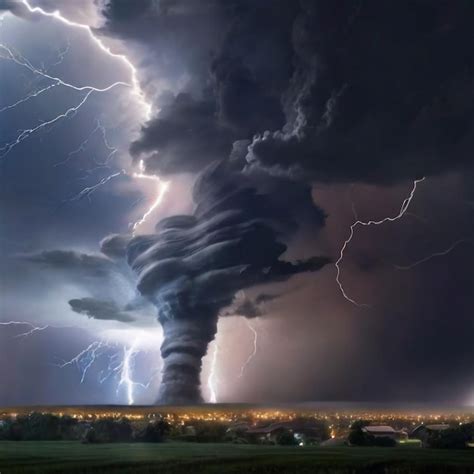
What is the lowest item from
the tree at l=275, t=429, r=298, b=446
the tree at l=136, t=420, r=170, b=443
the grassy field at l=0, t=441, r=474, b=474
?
the grassy field at l=0, t=441, r=474, b=474

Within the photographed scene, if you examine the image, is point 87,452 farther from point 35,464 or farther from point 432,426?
point 432,426

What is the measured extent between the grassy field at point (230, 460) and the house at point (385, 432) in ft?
2.55

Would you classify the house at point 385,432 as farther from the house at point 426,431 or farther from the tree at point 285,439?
the tree at point 285,439

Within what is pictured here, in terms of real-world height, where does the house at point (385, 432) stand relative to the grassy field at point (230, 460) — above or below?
above

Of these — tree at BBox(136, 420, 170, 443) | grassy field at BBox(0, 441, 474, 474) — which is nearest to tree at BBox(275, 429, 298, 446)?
grassy field at BBox(0, 441, 474, 474)

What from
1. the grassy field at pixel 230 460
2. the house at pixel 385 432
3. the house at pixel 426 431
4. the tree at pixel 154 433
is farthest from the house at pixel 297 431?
the house at pixel 426 431

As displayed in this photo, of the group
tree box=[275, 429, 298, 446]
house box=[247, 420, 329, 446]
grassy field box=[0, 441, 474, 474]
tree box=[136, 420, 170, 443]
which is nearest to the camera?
grassy field box=[0, 441, 474, 474]

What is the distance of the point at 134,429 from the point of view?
16.3 m

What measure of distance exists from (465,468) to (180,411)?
9937 millimetres

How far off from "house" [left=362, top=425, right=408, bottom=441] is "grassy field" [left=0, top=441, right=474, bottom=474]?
0.78 meters

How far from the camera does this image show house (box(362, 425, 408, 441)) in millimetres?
15819

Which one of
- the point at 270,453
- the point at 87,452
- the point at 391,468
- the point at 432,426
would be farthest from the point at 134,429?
the point at 432,426

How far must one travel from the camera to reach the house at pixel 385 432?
15.8 metres

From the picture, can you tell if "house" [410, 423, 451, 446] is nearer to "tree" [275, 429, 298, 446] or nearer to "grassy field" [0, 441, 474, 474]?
"grassy field" [0, 441, 474, 474]
